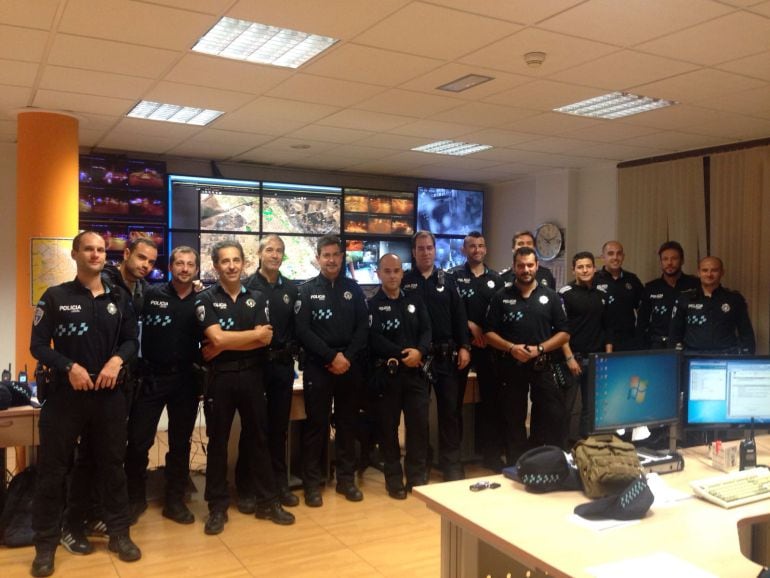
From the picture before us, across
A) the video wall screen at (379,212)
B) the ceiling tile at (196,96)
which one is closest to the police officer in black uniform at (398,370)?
the ceiling tile at (196,96)

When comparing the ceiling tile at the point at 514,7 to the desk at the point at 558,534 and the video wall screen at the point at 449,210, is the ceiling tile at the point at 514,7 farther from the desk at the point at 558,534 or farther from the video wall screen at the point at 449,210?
the video wall screen at the point at 449,210

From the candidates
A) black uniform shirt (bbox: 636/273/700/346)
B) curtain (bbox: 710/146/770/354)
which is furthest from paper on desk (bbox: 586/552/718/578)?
curtain (bbox: 710/146/770/354)

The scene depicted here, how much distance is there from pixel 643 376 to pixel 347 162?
206 inches

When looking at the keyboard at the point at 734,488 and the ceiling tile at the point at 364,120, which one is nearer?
the keyboard at the point at 734,488

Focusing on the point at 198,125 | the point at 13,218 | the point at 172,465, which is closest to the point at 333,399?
the point at 172,465

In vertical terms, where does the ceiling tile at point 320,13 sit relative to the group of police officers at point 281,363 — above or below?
above

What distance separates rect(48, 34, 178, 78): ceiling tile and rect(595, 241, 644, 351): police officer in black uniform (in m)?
3.91

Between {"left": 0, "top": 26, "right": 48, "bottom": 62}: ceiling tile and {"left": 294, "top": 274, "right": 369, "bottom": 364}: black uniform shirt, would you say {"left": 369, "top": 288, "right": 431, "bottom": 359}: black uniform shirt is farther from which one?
{"left": 0, "top": 26, "right": 48, "bottom": 62}: ceiling tile

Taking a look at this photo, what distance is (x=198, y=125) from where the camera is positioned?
5.69 m

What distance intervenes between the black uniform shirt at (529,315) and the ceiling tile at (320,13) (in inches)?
85.3

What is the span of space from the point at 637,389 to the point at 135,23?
2.91 metres

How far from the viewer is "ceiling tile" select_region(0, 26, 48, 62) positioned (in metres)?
3.45

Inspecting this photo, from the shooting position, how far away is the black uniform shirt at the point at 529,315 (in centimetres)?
468

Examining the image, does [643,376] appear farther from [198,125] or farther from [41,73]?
[198,125]
